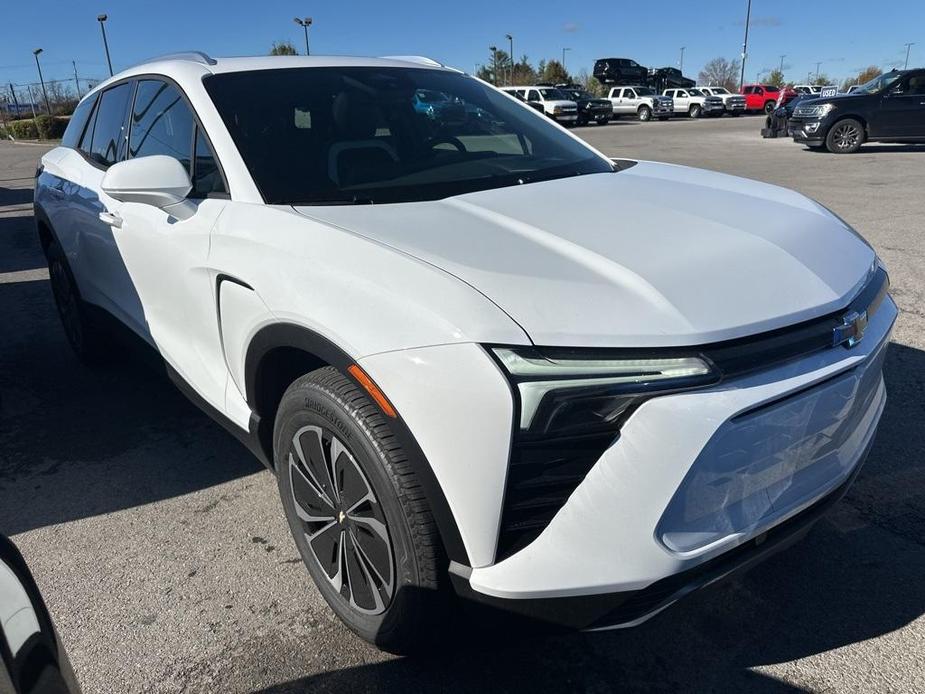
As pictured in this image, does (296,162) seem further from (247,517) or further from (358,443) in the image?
(247,517)

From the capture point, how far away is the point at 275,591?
2.42 meters

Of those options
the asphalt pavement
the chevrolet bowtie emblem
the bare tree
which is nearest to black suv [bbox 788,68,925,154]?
the asphalt pavement

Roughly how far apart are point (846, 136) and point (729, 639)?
16805mm

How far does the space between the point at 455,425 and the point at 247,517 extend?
5.24ft

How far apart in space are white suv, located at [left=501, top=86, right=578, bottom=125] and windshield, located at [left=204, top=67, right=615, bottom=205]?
91.5 feet

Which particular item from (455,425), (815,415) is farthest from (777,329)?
(455,425)

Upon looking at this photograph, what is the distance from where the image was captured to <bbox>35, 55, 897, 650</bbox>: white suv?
61.2 inches

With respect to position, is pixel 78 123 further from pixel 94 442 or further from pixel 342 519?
pixel 342 519

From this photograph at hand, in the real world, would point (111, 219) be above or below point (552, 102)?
above

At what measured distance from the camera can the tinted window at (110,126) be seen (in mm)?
3529

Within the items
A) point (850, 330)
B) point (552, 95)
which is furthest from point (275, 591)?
point (552, 95)

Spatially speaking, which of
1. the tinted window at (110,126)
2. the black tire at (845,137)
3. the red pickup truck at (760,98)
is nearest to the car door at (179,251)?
the tinted window at (110,126)

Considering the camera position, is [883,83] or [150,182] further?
[883,83]

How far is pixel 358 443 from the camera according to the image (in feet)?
5.93
